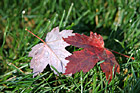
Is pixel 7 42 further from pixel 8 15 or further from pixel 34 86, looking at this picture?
pixel 34 86

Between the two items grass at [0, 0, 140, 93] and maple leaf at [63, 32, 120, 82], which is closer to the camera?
maple leaf at [63, 32, 120, 82]

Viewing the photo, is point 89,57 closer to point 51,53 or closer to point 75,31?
point 51,53

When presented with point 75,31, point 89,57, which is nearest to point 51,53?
point 89,57

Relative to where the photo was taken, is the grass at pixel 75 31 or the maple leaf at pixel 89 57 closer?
the maple leaf at pixel 89 57

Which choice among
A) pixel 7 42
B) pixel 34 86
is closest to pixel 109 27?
pixel 34 86

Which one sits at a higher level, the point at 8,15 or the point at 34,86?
the point at 8,15

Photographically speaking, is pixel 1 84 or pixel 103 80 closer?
pixel 103 80
